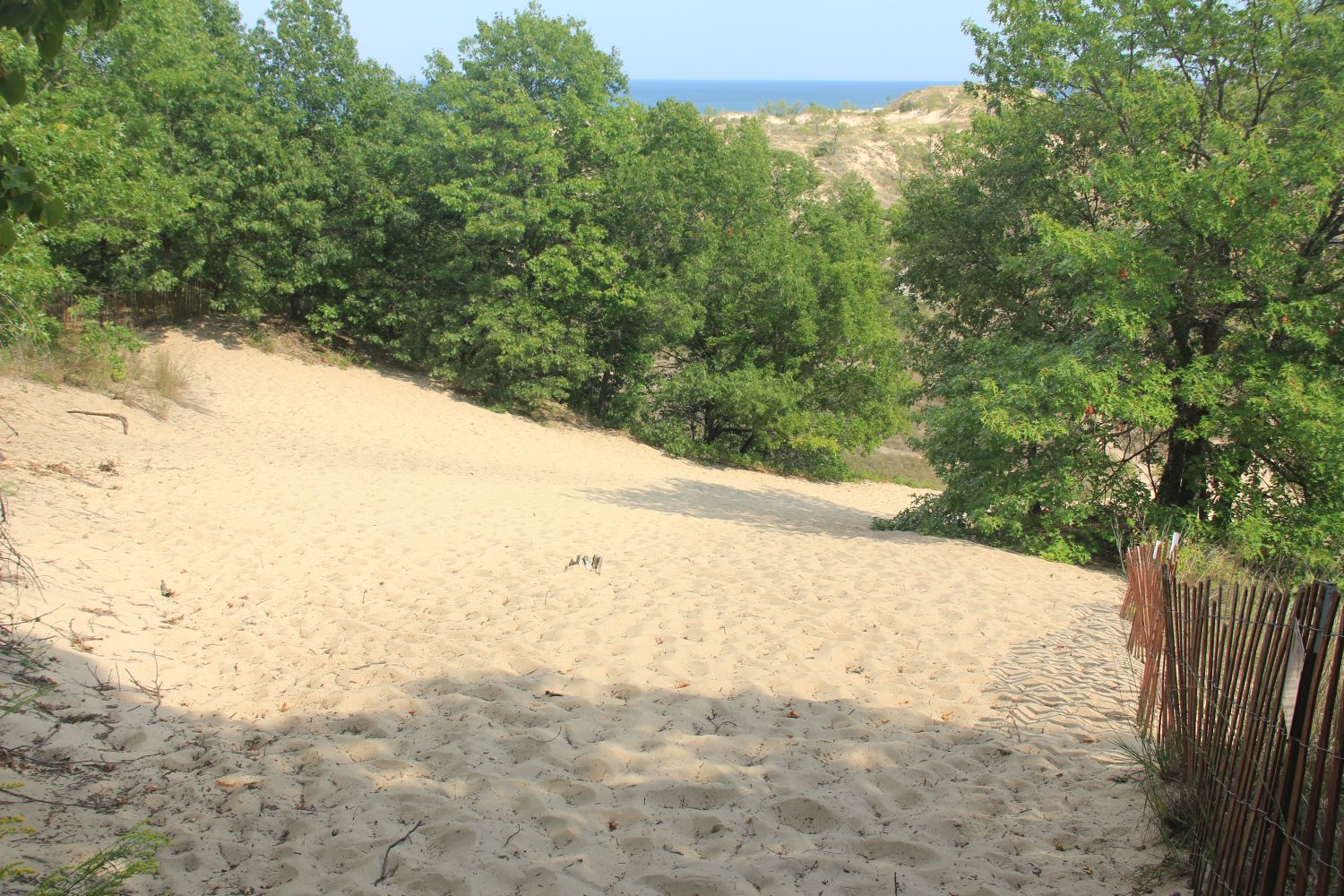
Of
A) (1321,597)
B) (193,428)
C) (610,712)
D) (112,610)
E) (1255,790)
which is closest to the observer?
(1321,597)

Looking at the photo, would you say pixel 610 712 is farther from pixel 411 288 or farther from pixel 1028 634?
pixel 411 288

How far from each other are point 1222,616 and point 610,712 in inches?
120

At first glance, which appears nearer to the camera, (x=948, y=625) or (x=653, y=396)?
(x=948, y=625)

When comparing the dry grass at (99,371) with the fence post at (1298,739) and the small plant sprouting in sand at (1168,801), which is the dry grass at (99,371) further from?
the fence post at (1298,739)

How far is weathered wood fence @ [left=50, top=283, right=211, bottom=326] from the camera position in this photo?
20312mm

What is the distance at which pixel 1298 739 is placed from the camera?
2.43m

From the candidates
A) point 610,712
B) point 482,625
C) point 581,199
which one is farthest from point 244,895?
point 581,199

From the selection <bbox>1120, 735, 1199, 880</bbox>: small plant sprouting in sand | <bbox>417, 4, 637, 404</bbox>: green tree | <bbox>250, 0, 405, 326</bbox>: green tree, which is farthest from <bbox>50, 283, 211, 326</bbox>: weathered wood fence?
<bbox>1120, 735, 1199, 880</bbox>: small plant sprouting in sand

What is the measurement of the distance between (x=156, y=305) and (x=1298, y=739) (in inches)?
958

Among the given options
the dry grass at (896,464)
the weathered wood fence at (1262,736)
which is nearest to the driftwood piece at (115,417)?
the weathered wood fence at (1262,736)

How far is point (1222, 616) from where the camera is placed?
11.1ft

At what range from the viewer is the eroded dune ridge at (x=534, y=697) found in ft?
11.3

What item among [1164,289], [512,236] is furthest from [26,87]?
[512,236]

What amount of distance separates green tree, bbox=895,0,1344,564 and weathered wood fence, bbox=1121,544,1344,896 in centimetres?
610
